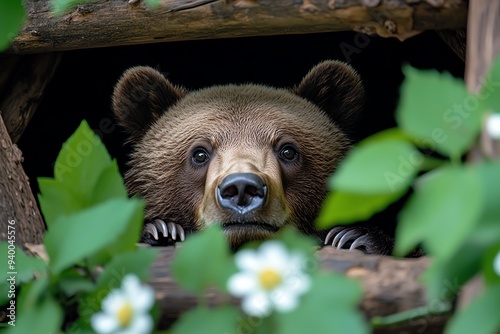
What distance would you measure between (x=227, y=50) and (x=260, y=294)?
4.41 metres

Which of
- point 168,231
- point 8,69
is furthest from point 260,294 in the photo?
point 8,69

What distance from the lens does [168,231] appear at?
3.99m

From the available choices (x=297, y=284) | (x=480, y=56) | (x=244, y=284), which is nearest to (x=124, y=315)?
(x=244, y=284)

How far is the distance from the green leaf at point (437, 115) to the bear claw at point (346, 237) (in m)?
2.36

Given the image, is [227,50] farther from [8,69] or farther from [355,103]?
[8,69]

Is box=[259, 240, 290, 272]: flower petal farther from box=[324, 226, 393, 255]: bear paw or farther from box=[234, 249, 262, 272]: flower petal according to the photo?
box=[324, 226, 393, 255]: bear paw

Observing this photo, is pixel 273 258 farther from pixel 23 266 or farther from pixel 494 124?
pixel 23 266

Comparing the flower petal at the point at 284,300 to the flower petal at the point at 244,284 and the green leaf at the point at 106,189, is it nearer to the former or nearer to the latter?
the flower petal at the point at 244,284

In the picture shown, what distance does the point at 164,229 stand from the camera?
13.1 feet

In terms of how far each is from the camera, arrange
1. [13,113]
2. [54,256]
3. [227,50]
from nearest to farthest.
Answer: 1. [54,256]
2. [13,113]
3. [227,50]

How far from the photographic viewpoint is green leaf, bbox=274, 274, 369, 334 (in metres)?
1.52

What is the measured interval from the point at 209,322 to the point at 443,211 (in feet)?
1.80

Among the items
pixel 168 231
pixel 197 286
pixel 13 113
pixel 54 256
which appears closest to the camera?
pixel 197 286

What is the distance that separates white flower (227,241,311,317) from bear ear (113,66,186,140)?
9.57 feet
